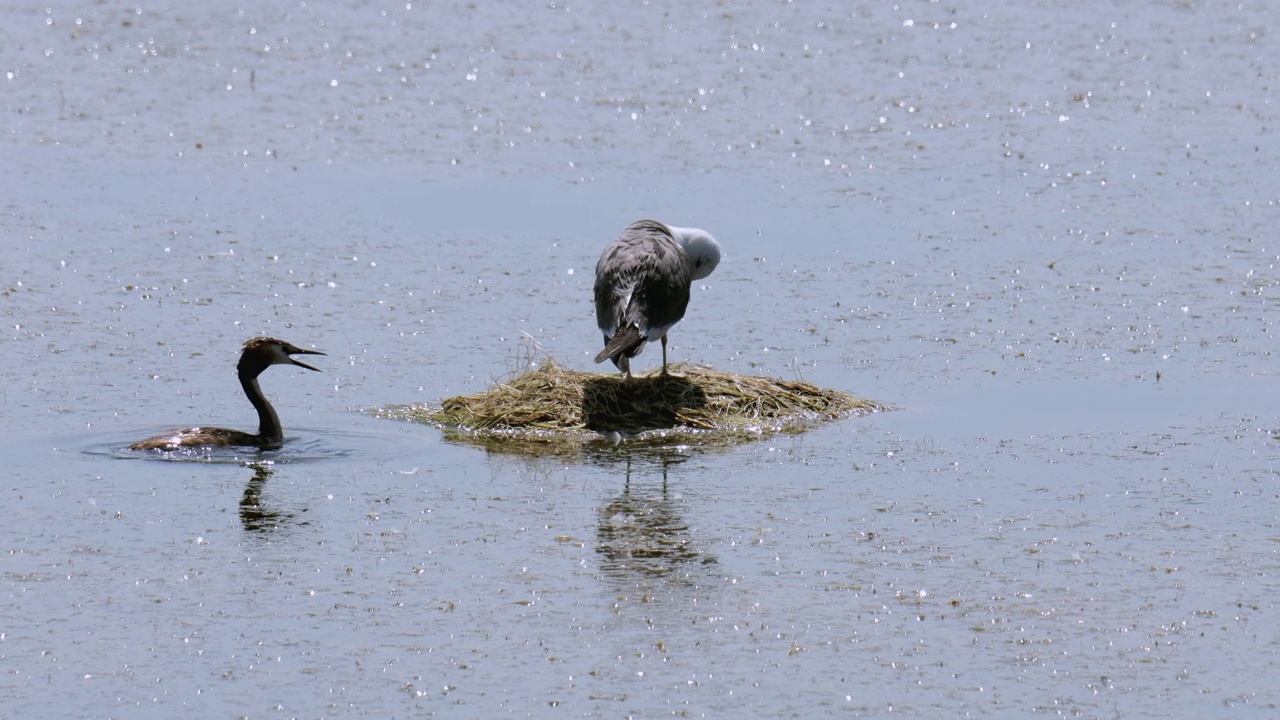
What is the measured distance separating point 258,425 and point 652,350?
3125mm

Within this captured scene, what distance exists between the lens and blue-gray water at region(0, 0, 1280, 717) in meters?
7.81

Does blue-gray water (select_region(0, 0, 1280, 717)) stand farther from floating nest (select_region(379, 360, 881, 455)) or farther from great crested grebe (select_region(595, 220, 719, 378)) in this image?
great crested grebe (select_region(595, 220, 719, 378))

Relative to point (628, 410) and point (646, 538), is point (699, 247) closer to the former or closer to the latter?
point (628, 410)

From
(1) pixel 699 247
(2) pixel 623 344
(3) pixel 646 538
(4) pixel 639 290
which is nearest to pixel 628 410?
(2) pixel 623 344

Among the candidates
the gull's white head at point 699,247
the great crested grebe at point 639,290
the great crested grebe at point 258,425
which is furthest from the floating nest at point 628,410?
the gull's white head at point 699,247

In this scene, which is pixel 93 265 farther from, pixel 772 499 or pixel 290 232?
pixel 772 499

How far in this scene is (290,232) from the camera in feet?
50.9

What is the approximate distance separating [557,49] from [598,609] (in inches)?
547

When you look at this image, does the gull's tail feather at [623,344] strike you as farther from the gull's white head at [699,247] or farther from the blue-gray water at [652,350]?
the gull's white head at [699,247]

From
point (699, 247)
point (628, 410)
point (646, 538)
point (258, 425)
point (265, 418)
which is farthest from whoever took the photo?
point (699, 247)

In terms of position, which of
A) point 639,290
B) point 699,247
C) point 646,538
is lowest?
point 646,538

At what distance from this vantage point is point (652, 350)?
13.8 meters

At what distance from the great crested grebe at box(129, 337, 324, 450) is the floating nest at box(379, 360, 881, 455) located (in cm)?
72

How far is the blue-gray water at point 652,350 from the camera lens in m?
7.81
